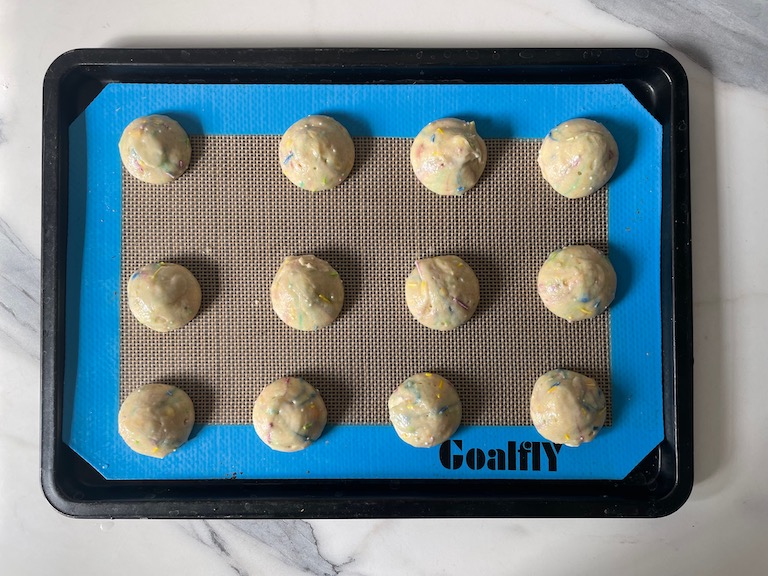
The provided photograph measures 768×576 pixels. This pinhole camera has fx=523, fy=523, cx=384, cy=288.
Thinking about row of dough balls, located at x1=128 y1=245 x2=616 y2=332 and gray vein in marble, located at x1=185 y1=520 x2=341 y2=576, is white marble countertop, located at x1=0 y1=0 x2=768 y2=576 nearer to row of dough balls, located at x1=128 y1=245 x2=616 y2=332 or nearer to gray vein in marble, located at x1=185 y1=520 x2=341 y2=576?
gray vein in marble, located at x1=185 y1=520 x2=341 y2=576

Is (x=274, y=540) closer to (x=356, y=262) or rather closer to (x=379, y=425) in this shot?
(x=379, y=425)

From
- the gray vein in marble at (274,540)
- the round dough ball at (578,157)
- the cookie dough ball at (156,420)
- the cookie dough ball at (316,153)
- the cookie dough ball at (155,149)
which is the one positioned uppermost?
the round dough ball at (578,157)

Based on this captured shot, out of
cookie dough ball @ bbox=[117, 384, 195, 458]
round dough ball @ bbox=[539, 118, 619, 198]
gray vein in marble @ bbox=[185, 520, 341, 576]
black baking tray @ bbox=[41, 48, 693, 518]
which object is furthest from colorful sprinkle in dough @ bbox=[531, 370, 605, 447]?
cookie dough ball @ bbox=[117, 384, 195, 458]

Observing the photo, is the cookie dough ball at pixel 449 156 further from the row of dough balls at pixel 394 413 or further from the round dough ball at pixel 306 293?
the row of dough balls at pixel 394 413
